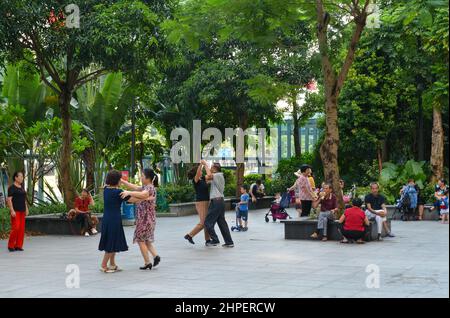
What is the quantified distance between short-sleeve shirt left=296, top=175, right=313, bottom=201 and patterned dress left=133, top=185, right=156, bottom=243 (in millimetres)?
9774

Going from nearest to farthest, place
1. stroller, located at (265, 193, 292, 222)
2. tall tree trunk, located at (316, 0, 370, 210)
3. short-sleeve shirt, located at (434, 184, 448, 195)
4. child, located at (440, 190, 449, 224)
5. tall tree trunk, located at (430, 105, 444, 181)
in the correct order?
1. tall tree trunk, located at (316, 0, 370, 210)
2. child, located at (440, 190, 449, 224)
3. stroller, located at (265, 193, 292, 222)
4. short-sleeve shirt, located at (434, 184, 448, 195)
5. tall tree trunk, located at (430, 105, 444, 181)

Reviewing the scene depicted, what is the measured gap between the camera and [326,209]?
17.3m

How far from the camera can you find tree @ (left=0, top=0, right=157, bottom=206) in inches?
740

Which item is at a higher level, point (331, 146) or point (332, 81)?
point (332, 81)

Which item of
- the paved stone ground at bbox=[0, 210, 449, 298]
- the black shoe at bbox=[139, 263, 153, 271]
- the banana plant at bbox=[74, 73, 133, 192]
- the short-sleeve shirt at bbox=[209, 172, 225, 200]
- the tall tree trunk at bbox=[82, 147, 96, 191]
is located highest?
the banana plant at bbox=[74, 73, 133, 192]

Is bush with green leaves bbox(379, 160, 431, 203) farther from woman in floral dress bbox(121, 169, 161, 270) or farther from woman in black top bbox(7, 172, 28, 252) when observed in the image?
woman in floral dress bbox(121, 169, 161, 270)

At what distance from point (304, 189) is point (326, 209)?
4.66 meters

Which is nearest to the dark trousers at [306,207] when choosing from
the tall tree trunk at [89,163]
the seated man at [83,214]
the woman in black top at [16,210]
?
the seated man at [83,214]

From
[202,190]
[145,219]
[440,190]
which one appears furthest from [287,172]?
[145,219]

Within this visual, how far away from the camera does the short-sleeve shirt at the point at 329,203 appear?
56.5ft

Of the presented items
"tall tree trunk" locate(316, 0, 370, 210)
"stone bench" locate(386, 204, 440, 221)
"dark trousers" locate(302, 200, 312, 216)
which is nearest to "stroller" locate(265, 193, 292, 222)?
"dark trousers" locate(302, 200, 312, 216)

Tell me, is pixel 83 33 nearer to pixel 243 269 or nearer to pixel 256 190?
pixel 243 269
